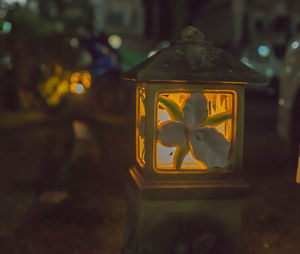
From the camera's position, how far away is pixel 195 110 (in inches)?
101

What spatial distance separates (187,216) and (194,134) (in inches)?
19.3

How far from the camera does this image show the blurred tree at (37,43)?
7.84 m

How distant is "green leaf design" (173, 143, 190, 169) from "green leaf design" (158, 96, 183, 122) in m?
0.16

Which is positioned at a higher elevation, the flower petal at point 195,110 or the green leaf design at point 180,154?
the flower petal at point 195,110

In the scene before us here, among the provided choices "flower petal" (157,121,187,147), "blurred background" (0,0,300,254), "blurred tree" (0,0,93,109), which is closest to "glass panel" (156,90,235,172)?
"flower petal" (157,121,187,147)

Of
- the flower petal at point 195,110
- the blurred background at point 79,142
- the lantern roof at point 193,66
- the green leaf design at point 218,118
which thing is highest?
the lantern roof at point 193,66

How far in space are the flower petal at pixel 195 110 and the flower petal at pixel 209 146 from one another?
2.4 inches

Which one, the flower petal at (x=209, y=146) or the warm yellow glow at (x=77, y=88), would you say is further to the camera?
the warm yellow glow at (x=77, y=88)

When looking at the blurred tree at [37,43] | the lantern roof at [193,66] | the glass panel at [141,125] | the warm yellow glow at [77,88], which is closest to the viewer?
the lantern roof at [193,66]

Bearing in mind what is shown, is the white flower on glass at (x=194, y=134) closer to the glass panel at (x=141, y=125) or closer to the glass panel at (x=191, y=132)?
the glass panel at (x=191, y=132)

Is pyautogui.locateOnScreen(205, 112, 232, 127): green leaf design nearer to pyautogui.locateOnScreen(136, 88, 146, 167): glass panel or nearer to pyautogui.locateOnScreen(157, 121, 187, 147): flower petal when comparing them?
pyautogui.locateOnScreen(157, 121, 187, 147): flower petal

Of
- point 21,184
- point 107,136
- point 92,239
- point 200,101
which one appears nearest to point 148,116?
point 200,101

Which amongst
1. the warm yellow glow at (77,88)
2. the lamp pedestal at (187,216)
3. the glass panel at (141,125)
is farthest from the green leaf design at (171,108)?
the warm yellow glow at (77,88)

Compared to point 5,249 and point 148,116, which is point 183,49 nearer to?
point 148,116
